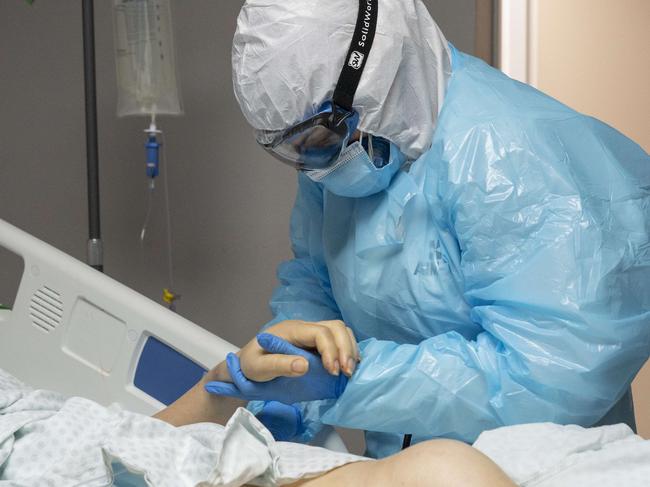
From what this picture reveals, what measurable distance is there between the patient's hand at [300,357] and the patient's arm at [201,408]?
16cm

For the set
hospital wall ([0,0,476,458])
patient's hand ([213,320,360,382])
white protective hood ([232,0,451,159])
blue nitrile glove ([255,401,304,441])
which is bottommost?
hospital wall ([0,0,476,458])

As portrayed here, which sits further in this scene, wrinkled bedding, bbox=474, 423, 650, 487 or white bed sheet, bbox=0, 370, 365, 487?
white bed sheet, bbox=0, 370, 365, 487

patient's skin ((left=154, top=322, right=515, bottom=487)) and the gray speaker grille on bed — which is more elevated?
patient's skin ((left=154, top=322, right=515, bottom=487))

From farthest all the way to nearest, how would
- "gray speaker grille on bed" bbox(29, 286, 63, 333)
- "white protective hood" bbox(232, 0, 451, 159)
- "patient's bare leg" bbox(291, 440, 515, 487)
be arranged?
"gray speaker grille on bed" bbox(29, 286, 63, 333), "white protective hood" bbox(232, 0, 451, 159), "patient's bare leg" bbox(291, 440, 515, 487)

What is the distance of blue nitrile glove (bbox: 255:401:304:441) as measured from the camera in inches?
67.9

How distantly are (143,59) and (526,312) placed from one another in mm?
1521

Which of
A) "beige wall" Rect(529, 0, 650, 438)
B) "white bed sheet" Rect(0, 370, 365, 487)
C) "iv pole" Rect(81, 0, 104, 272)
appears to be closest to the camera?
"white bed sheet" Rect(0, 370, 365, 487)

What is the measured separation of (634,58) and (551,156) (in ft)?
5.34

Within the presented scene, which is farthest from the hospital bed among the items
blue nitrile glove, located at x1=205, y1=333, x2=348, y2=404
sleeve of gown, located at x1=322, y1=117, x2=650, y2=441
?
sleeve of gown, located at x1=322, y1=117, x2=650, y2=441

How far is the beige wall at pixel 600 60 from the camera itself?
287 cm

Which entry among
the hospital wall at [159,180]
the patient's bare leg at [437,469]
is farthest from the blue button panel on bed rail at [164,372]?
the hospital wall at [159,180]

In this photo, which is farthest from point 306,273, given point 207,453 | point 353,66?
point 207,453

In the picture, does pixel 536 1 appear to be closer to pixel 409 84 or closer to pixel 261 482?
pixel 409 84

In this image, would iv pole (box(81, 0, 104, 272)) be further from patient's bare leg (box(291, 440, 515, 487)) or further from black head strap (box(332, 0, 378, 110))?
patient's bare leg (box(291, 440, 515, 487))
